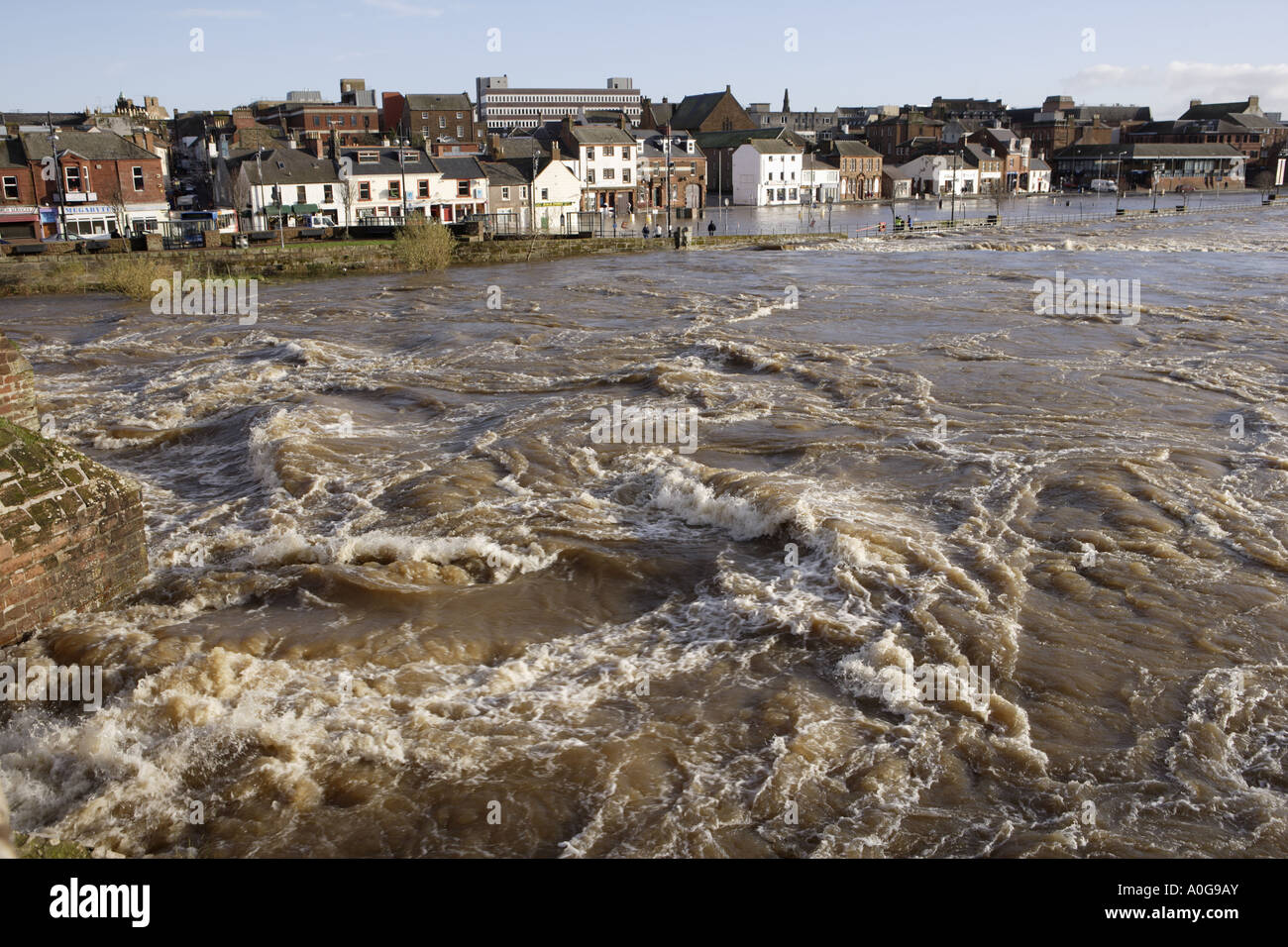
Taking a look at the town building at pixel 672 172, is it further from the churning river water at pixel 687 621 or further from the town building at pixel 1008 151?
the churning river water at pixel 687 621

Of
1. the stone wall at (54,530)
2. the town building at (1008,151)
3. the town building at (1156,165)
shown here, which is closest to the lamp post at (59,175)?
the stone wall at (54,530)

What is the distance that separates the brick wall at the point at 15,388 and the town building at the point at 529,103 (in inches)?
6088

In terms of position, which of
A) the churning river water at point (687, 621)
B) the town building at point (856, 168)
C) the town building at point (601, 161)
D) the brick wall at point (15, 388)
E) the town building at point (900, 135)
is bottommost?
the churning river water at point (687, 621)

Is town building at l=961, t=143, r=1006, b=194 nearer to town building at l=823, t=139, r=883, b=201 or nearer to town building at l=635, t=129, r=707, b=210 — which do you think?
town building at l=823, t=139, r=883, b=201

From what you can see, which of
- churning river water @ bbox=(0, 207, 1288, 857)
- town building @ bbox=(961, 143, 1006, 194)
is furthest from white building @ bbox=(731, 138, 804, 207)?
churning river water @ bbox=(0, 207, 1288, 857)

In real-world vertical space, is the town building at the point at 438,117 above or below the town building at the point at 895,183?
above

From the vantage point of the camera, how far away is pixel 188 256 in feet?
133

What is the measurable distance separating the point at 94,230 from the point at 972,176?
97839 millimetres


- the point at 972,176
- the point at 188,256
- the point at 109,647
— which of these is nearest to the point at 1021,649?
the point at 109,647

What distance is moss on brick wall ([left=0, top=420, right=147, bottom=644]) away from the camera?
770 cm

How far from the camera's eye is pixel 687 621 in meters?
9.35

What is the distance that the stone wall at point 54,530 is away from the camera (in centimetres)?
771

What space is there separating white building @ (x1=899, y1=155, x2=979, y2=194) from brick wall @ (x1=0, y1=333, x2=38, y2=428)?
384 ft

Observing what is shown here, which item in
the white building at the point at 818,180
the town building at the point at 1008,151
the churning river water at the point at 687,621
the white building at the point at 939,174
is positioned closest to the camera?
the churning river water at the point at 687,621
